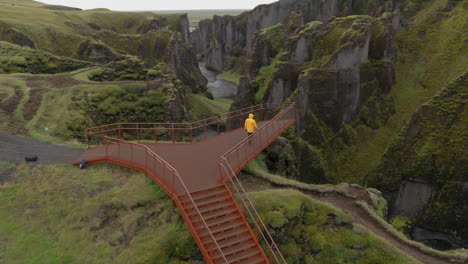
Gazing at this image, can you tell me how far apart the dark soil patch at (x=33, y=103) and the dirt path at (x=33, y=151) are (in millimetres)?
3333

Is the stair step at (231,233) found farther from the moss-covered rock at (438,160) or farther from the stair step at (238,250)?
the moss-covered rock at (438,160)

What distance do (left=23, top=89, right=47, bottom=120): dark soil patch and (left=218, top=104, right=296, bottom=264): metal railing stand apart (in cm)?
1468

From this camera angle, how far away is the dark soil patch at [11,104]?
21.0 m

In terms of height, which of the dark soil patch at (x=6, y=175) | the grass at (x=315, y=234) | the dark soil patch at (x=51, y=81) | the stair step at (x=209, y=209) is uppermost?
the dark soil patch at (x=51, y=81)

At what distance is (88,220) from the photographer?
484 inches

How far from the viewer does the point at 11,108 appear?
21.4 m

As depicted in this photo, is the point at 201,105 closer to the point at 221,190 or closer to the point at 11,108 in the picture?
the point at 11,108

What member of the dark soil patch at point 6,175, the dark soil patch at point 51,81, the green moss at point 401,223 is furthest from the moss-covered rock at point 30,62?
the green moss at point 401,223

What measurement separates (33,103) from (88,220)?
1500cm

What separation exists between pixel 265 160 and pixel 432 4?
60.5m

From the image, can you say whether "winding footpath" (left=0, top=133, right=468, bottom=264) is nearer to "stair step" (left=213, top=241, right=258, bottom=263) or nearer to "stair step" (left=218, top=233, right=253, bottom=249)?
"stair step" (left=218, top=233, right=253, bottom=249)

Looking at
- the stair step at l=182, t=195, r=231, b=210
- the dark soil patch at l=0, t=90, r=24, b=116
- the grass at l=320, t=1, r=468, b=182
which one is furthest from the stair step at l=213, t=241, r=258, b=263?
the grass at l=320, t=1, r=468, b=182

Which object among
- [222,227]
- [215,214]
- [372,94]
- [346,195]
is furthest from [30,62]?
[372,94]

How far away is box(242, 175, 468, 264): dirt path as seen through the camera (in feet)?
41.1
